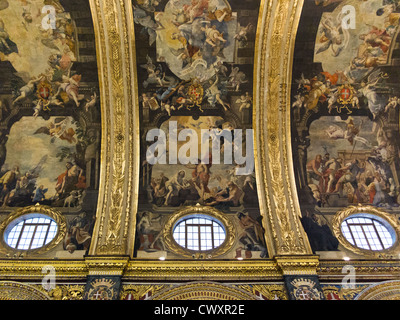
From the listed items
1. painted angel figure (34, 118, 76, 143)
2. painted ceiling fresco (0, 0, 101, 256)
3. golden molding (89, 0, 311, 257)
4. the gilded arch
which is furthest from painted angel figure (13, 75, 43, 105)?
the gilded arch

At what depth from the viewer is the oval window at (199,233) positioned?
13525mm

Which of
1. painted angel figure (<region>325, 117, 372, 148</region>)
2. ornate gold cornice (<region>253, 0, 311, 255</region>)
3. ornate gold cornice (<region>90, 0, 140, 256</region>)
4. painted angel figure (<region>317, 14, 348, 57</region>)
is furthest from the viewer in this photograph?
painted angel figure (<region>325, 117, 372, 148</region>)

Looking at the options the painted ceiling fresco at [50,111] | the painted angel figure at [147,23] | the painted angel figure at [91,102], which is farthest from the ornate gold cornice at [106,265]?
the painted angel figure at [147,23]

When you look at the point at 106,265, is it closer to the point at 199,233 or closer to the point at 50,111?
the point at 199,233

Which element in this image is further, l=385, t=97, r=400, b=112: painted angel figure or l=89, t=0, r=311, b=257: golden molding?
l=385, t=97, r=400, b=112: painted angel figure

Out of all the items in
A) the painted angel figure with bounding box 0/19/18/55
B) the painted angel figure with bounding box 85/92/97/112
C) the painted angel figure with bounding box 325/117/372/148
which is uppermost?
the painted angel figure with bounding box 0/19/18/55

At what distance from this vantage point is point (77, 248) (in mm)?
13031

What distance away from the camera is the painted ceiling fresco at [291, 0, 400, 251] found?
46.5 ft

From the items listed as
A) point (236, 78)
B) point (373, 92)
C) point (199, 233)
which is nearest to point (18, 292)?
point (199, 233)

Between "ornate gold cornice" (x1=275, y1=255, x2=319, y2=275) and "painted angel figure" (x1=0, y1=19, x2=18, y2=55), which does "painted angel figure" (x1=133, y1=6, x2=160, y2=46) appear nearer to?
"painted angel figure" (x1=0, y1=19, x2=18, y2=55)

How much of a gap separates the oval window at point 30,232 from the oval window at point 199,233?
4289mm

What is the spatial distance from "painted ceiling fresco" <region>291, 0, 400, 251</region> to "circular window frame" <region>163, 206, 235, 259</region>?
9.02ft

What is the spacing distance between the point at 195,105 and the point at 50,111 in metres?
5.46

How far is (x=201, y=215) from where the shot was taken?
14438 mm
